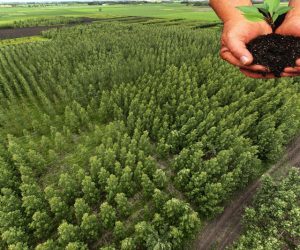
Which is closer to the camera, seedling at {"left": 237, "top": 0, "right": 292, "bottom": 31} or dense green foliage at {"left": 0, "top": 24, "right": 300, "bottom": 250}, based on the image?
seedling at {"left": 237, "top": 0, "right": 292, "bottom": 31}

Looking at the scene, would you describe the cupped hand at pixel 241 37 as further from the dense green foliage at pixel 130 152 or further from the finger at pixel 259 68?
the dense green foliage at pixel 130 152

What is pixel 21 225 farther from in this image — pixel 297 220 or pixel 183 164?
pixel 297 220

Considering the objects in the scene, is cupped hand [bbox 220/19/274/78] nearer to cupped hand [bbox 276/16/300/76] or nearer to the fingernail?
the fingernail

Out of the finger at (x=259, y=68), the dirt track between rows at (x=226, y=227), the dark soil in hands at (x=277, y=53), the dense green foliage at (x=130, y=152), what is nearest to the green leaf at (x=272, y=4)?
the finger at (x=259, y=68)

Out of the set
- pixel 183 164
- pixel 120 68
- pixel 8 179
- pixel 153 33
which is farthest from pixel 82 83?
pixel 153 33

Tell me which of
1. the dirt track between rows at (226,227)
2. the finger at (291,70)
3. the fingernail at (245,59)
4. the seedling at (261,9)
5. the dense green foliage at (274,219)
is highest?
the seedling at (261,9)

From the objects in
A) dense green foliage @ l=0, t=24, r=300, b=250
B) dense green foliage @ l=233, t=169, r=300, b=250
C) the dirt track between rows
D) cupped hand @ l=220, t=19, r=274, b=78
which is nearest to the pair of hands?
cupped hand @ l=220, t=19, r=274, b=78

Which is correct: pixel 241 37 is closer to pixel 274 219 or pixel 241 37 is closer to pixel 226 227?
pixel 274 219
